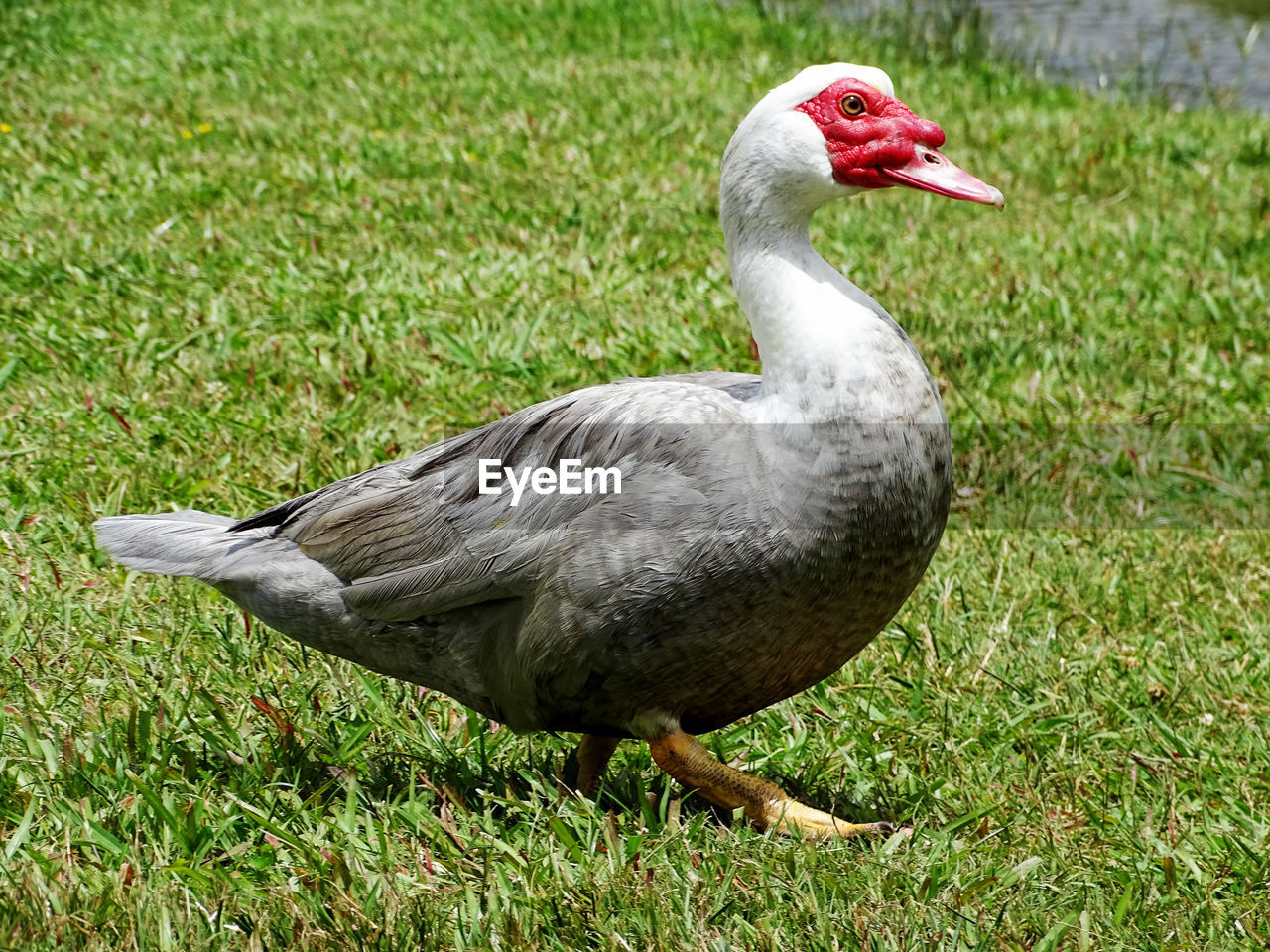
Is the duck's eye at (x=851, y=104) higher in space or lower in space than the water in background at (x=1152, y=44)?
higher

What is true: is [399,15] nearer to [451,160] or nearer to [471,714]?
[451,160]

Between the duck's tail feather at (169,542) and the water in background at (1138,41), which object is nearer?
the duck's tail feather at (169,542)

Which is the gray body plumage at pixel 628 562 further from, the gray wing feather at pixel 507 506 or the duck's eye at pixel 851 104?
the duck's eye at pixel 851 104

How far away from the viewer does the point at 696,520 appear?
8.85 ft

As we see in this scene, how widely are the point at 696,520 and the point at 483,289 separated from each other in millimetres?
3292

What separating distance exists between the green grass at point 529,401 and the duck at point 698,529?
0.83 ft

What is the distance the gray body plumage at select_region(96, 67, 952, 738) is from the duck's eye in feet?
0.46

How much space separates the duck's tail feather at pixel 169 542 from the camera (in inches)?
125

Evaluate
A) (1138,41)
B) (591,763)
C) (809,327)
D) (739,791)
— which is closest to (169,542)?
(591,763)

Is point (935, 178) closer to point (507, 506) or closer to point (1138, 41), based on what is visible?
point (507, 506)

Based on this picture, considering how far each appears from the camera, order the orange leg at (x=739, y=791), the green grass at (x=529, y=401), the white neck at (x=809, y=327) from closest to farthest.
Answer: the green grass at (x=529, y=401), the white neck at (x=809, y=327), the orange leg at (x=739, y=791)

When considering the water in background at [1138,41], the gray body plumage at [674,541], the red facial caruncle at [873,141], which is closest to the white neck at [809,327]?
the gray body plumage at [674,541]

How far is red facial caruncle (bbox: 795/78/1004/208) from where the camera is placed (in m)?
2.92

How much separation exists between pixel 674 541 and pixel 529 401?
234 centimetres
